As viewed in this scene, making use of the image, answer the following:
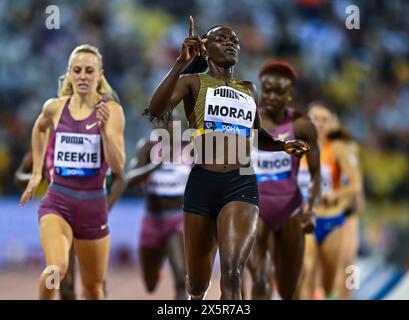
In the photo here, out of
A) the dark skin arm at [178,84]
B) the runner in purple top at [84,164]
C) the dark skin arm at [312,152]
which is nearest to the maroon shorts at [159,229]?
the dark skin arm at [312,152]

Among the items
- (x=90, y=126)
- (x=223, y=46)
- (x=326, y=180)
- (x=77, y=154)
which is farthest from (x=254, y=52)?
(x=223, y=46)

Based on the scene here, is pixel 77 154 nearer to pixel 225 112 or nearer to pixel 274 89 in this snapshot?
pixel 225 112

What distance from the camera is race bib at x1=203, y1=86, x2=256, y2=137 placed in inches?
267

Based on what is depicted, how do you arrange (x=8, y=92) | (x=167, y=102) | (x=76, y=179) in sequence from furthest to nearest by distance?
(x=8, y=92) < (x=76, y=179) < (x=167, y=102)

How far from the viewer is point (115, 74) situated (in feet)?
58.9

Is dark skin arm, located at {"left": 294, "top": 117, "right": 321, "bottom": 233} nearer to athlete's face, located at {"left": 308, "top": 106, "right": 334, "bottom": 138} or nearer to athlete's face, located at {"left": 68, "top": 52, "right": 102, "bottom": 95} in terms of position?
athlete's face, located at {"left": 68, "top": 52, "right": 102, "bottom": 95}

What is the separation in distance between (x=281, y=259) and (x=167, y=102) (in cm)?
258

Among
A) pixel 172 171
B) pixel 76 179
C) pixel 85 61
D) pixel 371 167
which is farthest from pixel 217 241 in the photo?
pixel 371 167

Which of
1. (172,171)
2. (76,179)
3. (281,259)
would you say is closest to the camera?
(76,179)

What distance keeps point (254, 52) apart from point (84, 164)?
1117 cm

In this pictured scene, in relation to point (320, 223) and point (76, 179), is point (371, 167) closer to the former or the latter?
point (320, 223)

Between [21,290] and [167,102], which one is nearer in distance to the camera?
[167,102]

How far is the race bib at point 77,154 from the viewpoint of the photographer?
788cm

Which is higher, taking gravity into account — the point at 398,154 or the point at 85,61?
the point at 398,154
